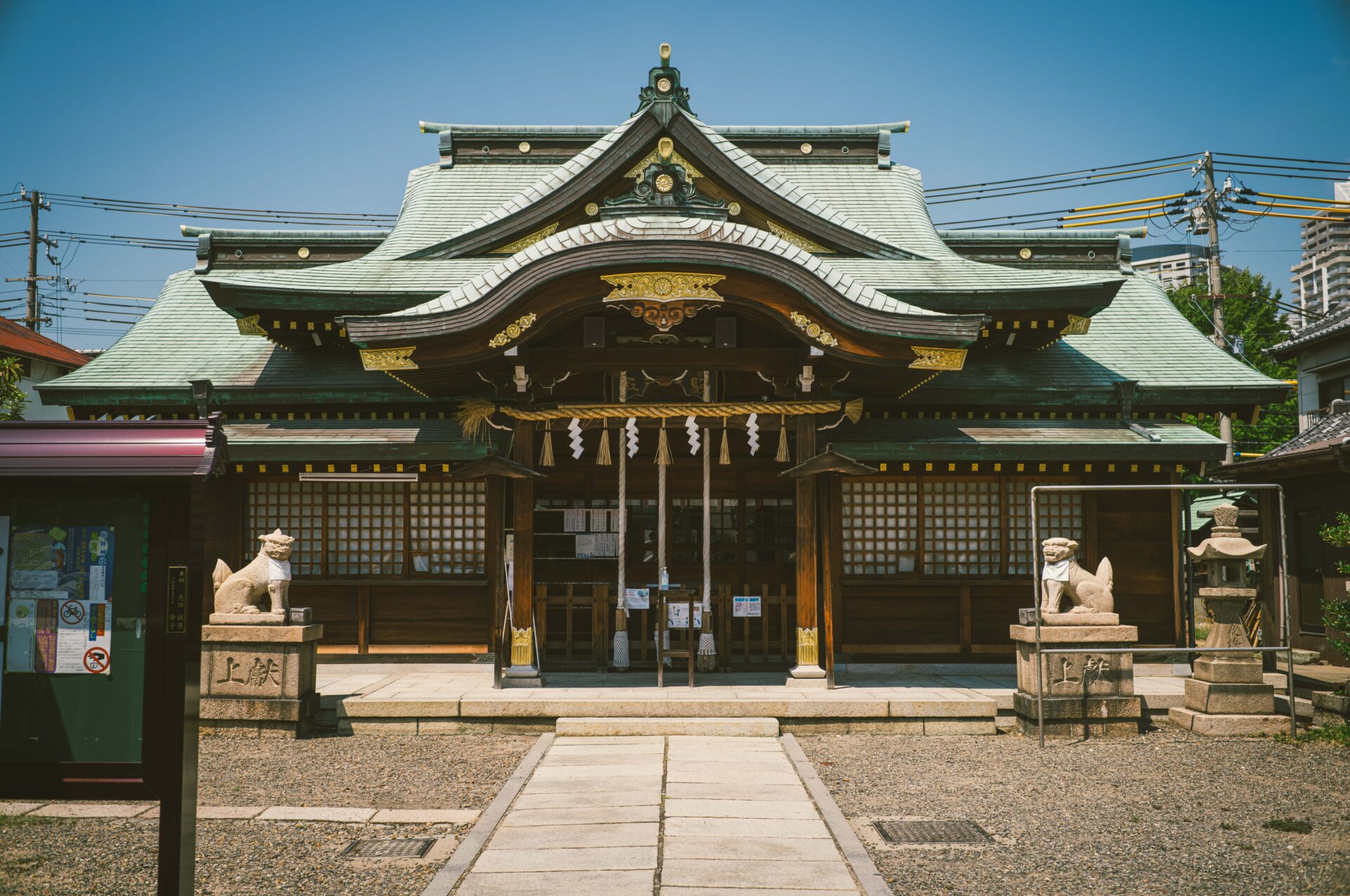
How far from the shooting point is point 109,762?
4.61m

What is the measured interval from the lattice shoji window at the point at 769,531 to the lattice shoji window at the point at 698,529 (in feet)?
0.68

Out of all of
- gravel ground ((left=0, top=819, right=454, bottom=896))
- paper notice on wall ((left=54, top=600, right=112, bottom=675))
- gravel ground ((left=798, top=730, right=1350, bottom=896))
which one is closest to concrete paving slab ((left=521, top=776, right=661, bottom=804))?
gravel ground ((left=0, top=819, right=454, bottom=896))

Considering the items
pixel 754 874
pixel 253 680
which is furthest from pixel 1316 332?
pixel 253 680

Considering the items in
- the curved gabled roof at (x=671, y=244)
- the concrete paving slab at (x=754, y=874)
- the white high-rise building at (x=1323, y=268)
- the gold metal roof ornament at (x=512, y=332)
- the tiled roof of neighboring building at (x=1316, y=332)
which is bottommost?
the concrete paving slab at (x=754, y=874)

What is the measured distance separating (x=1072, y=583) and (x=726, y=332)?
4745 mm

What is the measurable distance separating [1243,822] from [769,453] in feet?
23.8

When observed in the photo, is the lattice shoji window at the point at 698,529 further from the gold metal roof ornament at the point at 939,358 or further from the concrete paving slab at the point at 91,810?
the concrete paving slab at the point at 91,810

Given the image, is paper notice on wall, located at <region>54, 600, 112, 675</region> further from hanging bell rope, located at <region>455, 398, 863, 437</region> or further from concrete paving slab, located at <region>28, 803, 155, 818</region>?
hanging bell rope, located at <region>455, 398, 863, 437</region>

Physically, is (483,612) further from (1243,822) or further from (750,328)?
(1243,822)

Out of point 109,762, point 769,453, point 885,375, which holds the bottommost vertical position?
point 109,762


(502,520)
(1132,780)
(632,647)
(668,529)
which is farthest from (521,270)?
(1132,780)

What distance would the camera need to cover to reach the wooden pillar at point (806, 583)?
36.2ft

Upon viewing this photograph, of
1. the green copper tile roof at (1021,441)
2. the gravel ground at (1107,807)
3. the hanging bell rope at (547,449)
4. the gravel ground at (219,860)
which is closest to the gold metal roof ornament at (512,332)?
the hanging bell rope at (547,449)

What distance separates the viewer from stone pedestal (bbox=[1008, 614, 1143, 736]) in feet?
31.9
